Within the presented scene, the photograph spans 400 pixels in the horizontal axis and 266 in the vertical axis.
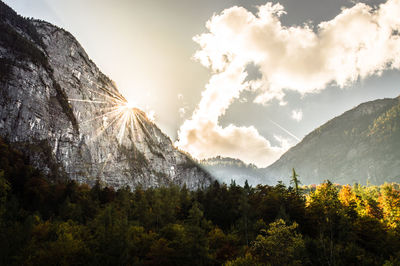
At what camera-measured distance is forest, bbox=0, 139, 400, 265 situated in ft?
94.3

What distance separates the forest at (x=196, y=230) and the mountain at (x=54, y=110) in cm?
5217

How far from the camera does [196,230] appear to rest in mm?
34125

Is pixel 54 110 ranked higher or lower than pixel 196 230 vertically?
higher

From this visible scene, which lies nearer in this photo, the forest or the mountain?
the forest

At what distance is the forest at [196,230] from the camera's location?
28.7 metres

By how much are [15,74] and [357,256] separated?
163m

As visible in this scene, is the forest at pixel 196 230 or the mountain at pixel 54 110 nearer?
the forest at pixel 196 230

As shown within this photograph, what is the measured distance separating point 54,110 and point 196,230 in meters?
142

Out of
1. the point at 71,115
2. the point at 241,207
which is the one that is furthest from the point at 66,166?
the point at 241,207

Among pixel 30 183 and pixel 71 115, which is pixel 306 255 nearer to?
pixel 30 183

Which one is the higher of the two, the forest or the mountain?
the mountain

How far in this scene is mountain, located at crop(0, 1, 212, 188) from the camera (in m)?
119

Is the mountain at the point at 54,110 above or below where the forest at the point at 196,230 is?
above

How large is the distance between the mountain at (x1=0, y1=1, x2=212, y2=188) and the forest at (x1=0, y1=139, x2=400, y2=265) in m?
52.2
